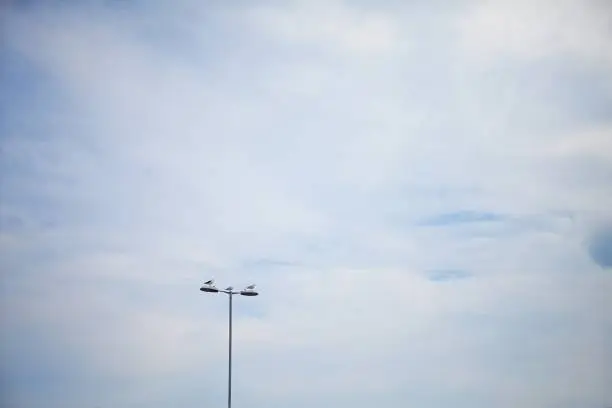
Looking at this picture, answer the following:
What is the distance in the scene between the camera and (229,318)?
3316 centimetres

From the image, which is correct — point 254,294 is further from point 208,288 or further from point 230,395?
point 230,395

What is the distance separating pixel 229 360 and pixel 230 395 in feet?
5.22

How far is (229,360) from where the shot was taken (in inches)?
1280

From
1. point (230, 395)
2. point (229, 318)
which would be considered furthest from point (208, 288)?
point (230, 395)

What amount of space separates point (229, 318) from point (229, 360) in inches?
78.0

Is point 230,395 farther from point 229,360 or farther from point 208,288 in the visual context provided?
point 208,288

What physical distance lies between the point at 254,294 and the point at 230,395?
15.8ft

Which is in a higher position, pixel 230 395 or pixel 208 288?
pixel 208 288

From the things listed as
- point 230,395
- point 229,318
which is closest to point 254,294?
point 229,318

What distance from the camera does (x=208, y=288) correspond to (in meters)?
32.2

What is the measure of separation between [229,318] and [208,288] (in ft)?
6.67

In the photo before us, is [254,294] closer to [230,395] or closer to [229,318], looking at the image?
[229,318]

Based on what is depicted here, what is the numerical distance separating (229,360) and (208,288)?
3570mm

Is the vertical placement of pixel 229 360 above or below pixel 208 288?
below
